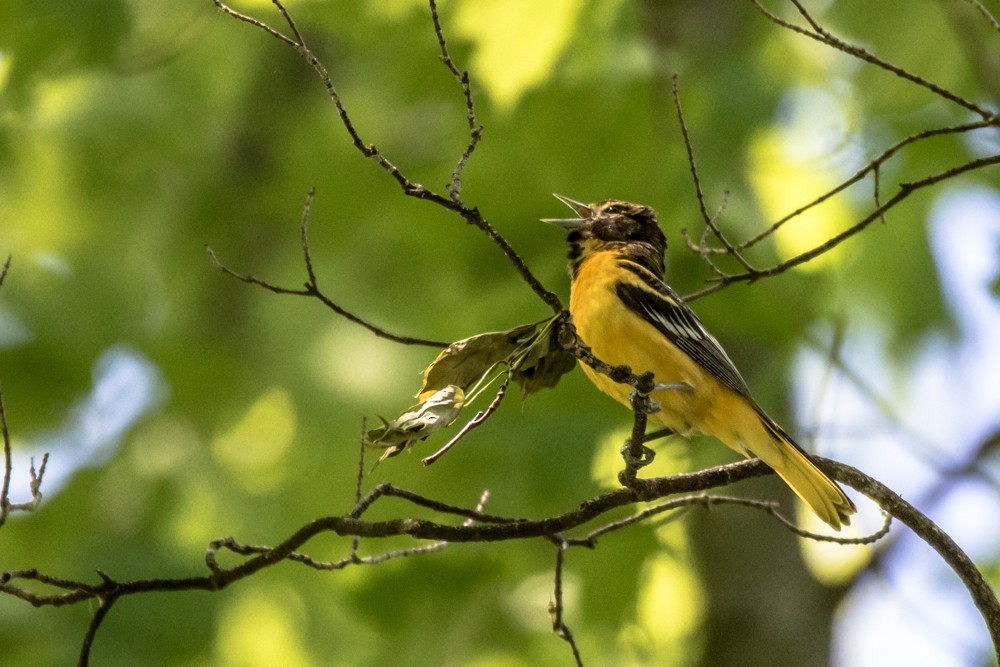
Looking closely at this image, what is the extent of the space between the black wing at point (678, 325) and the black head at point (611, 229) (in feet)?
2.18

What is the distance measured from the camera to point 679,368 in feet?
15.4

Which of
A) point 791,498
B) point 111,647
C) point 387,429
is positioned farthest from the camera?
point 791,498

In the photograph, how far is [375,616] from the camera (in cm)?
614

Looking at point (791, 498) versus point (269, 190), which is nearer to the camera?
point (791, 498)

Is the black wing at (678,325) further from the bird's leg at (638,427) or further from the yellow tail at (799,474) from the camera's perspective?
the bird's leg at (638,427)

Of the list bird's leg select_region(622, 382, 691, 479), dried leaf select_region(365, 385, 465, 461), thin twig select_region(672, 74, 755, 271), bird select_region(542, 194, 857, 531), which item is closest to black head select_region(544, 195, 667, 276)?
bird select_region(542, 194, 857, 531)

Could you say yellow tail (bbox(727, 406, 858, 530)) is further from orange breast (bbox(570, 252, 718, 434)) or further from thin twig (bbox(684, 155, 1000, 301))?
thin twig (bbox(684, 155, 1000, 301))

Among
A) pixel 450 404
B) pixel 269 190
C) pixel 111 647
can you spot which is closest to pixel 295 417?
pixel 269 190

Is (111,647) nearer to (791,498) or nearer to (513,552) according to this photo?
(513,552)

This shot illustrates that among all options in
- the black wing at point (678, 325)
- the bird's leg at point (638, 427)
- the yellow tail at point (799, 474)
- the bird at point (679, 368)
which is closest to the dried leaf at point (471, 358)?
the bird's leg at point (638, 427)

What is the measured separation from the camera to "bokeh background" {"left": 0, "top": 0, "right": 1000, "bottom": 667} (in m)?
5.98

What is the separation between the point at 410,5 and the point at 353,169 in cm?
115

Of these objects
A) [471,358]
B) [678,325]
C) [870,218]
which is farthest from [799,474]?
[471,358]

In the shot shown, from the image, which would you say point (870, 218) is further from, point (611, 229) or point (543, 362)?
point (611, 229)
